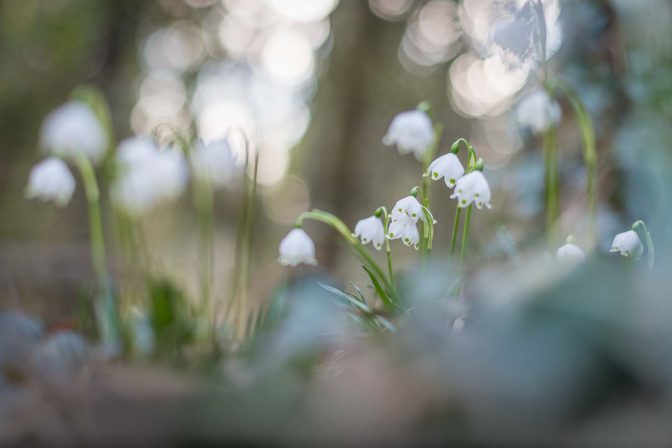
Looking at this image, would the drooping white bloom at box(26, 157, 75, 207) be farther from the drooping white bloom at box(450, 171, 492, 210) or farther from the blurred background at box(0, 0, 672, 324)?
the blurred background at box(0, 0, 672, 324)

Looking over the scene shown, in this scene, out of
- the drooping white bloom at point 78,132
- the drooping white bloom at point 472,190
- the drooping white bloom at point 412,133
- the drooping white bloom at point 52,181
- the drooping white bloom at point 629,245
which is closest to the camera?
the drooping white bloom at point 629,245

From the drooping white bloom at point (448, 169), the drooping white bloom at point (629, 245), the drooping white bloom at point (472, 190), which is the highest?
the drooping white bloom at point (448, 169)

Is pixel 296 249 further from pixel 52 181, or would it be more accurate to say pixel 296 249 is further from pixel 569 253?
pixel 52 181

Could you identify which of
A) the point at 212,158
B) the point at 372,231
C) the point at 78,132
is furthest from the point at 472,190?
the point at 78,132

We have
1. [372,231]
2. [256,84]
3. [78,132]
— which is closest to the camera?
[372,231]

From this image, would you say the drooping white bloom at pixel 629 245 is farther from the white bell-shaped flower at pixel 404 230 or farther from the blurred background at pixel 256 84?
the blurred background at pixel 256 84

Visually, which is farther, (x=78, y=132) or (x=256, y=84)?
(x=256, y=84)

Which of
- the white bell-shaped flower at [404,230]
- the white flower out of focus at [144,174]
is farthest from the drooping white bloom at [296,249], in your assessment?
the white flower out of focus at [144,174]
